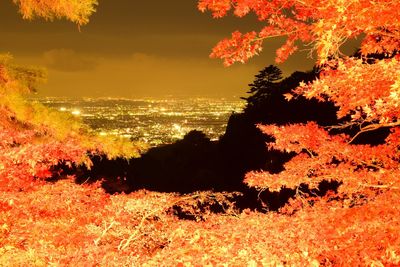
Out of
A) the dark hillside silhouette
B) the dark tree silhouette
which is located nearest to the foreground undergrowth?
the dark hillside silhouette

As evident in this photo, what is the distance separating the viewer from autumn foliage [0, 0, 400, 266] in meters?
5.23

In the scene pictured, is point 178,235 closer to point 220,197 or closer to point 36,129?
point 220,197

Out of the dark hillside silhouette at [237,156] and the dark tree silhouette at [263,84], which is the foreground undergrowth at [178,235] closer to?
the dark hillside silhouette at [237,156]

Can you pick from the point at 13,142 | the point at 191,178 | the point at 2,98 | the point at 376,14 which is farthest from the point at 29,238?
the point at 191,178

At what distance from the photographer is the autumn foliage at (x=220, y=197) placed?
17.1ft

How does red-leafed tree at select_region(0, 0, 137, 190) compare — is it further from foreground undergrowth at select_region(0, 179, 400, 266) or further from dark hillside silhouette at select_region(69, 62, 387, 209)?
dark hillside silhouette at select_region(69, 62, 387, 209)

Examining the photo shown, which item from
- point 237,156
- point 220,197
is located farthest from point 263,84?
point 220,197

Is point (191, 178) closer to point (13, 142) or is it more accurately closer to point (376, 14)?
point (13, 142)

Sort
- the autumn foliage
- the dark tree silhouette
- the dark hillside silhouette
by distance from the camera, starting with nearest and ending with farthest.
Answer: the autumn foliage, the dark hillside silhouette, the dark tree silhouette

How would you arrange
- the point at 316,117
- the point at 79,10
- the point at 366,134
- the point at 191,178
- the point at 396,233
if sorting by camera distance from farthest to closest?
the point at 191,178 < the point at 316,117 < the point at 366,134 < the point at 79,10 < the point at 396,233

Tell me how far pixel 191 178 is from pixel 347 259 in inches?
823

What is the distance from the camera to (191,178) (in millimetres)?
26422

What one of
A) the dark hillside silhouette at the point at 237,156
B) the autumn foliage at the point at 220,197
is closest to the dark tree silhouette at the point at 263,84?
the dark hillside silhouette at the point at 237,156

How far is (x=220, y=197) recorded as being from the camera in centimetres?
827
